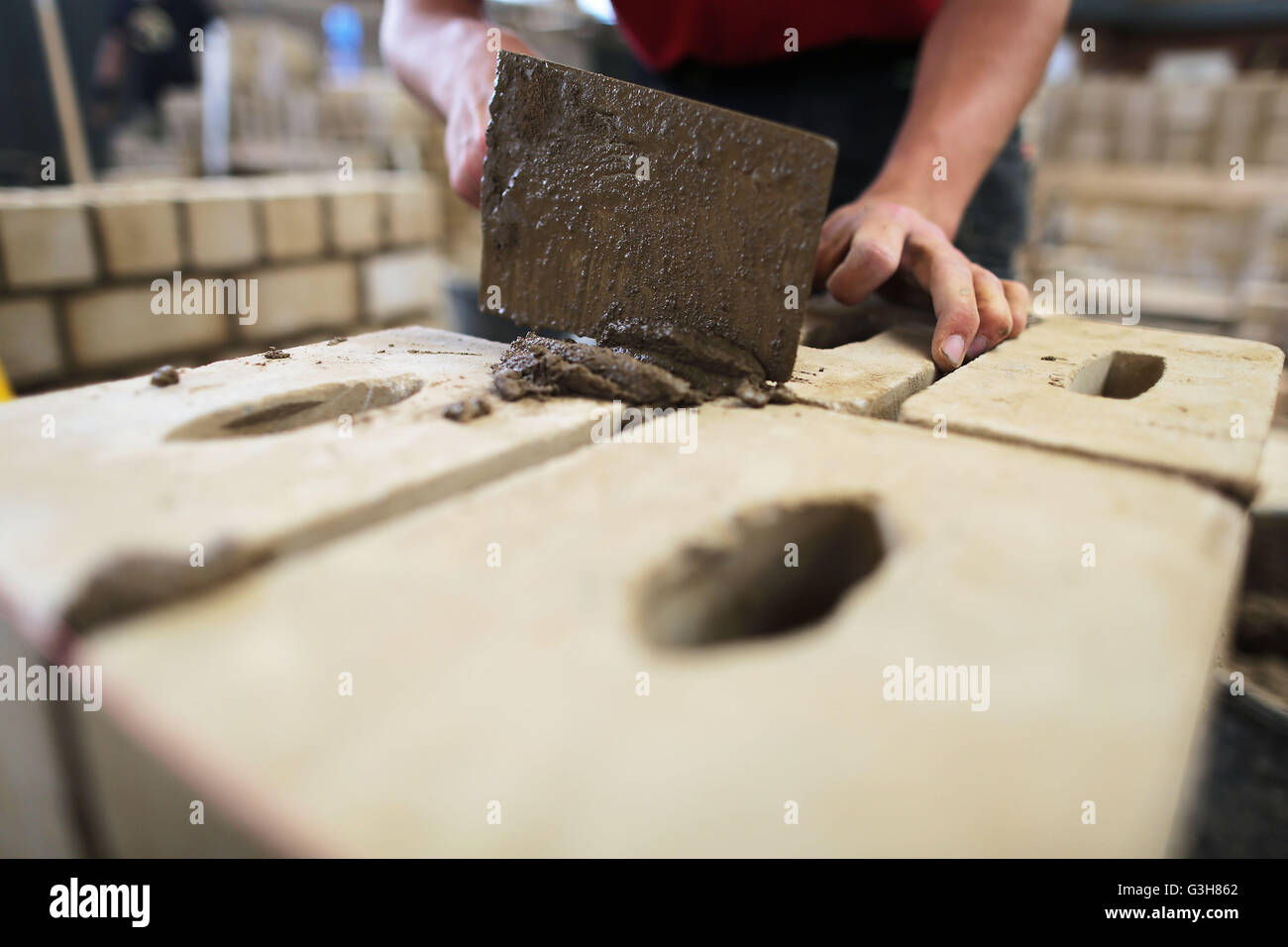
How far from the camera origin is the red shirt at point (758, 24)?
235 centimetres

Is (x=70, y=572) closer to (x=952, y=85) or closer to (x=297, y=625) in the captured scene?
(x=297, y=625)

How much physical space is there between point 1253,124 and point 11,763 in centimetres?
844

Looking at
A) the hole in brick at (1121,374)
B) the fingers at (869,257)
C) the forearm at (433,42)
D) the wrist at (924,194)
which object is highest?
the forearm at (433,42)

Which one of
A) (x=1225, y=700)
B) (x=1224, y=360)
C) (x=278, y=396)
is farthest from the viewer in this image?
(x=1225, y=700)

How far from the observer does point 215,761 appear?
0.61 m

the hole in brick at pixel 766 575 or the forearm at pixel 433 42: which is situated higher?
the forearm at pixel 433 42

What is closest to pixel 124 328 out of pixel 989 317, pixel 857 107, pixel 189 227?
pixel 189 227

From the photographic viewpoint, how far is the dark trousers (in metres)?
2.52

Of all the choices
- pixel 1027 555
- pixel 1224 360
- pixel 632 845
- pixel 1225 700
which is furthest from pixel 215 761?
pixel 1225 700

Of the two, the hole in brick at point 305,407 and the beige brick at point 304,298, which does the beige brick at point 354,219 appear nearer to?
the beige brick at point 304,298

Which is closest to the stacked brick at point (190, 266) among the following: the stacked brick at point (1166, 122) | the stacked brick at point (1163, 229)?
the stacked brick at point (1163, 229)

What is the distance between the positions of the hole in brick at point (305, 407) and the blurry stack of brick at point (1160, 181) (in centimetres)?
591

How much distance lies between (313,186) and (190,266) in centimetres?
86

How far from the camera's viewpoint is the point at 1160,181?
6.57 meters
